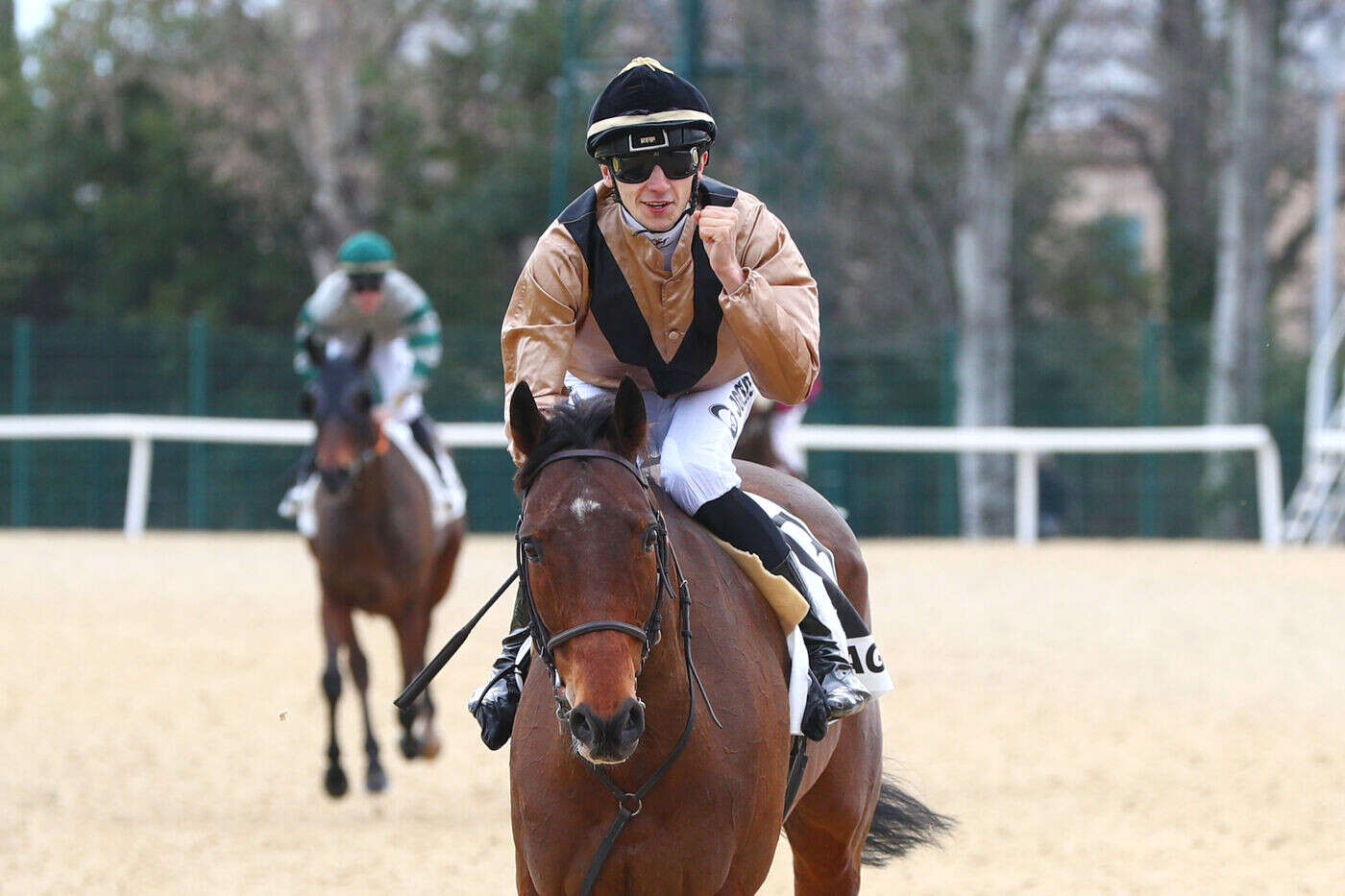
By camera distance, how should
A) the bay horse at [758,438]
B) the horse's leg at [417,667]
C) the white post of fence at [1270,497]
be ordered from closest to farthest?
the horse's leg at [417,667]
the bay horse at [758,438]
the white post of fence at [1270,497]

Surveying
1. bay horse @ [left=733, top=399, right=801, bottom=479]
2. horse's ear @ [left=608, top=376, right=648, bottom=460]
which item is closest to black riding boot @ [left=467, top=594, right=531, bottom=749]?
horse's ear @ [left=608, top=376, right=648, bottom=460]

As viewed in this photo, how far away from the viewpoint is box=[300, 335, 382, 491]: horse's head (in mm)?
9523

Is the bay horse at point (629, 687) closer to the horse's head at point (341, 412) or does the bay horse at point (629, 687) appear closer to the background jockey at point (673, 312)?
the background jockey at point (673, 312)

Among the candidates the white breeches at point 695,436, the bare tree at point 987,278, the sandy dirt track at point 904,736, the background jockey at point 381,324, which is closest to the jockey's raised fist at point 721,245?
the white breeches at point 695,436

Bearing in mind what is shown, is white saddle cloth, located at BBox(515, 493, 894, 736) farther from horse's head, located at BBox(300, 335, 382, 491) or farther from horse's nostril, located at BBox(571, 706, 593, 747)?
horse's head, located at BBox(300, 335, 382, 491)

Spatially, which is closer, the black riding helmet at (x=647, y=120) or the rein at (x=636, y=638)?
the rein at (x=636, y=638)

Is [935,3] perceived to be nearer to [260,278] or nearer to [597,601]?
[260,278]

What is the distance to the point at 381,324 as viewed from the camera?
10.9m

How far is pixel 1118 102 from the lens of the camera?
102 ft

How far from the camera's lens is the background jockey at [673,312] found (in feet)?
14.2

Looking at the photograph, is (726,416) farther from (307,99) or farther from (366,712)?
(307,99)

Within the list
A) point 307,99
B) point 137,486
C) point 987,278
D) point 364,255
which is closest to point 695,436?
point 364,255

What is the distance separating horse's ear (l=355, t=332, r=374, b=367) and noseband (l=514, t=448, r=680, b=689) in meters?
6.16

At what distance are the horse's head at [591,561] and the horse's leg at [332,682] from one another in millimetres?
5361
